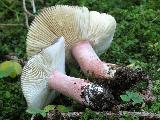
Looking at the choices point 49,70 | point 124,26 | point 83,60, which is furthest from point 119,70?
point 124,26

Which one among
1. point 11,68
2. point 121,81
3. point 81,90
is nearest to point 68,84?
point 81,90

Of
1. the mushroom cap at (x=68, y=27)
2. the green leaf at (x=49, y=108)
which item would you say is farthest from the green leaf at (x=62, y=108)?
the mushroom cap at (x=68, y=27)

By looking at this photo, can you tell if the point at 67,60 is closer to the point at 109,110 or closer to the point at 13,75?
the point at 13,75

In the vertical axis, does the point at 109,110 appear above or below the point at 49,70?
below

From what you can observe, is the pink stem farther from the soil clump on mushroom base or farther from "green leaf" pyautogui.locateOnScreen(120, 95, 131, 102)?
"green leaf" pyautogui.locateOnScreen(120, 95, 131, 102)

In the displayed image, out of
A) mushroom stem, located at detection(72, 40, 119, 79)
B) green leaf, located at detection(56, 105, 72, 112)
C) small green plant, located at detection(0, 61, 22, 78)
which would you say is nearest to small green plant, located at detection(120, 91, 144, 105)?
mushroom stem, located at detection(72, 40, 119, 79)

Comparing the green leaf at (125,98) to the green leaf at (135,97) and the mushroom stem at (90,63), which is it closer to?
the green leaf at (135,97)
